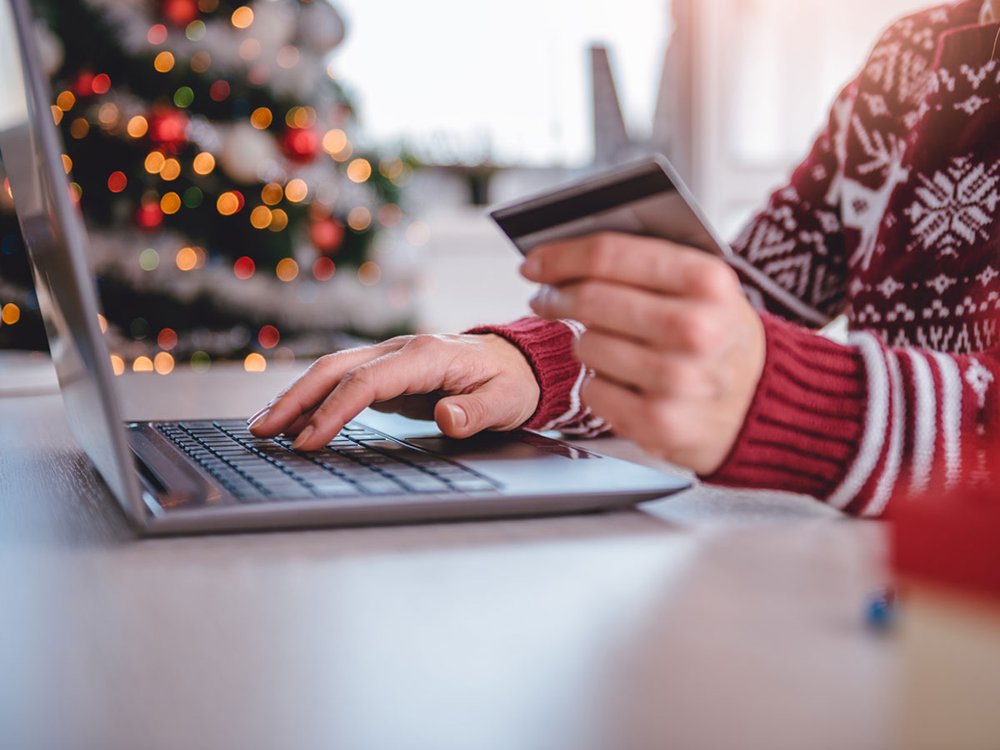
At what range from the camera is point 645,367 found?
43 centimetres

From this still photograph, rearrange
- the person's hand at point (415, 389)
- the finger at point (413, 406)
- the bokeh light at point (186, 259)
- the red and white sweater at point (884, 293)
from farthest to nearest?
the bokeh light at point (186, 259) < the finger at point (413, 406) < the person's hand at point (415, 389) < the red and white sweater at point (884, 293)

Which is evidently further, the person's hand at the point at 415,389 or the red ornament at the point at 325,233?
the red ornament at the point at 325,233

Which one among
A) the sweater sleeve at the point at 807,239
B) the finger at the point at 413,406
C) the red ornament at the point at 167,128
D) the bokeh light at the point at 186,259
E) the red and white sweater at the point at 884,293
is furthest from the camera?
the bokeh light at the point at 186,259

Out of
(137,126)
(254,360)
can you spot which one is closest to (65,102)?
(137,126)

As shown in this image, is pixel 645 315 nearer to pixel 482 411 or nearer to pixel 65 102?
A: pixel 482 411

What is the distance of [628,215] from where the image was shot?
0.40 meters

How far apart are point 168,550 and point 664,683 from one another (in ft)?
0.76

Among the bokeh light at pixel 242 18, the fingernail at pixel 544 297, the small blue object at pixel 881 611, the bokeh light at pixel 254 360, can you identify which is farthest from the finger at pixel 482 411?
the bokeh light at pixel 242 18

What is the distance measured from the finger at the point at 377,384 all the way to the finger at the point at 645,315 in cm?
20

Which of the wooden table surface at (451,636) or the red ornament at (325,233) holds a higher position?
the wooden table surface at (451,636)

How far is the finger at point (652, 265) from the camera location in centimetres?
41

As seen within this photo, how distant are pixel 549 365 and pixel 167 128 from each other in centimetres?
216

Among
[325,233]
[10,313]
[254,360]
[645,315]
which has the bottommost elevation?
[254,360]

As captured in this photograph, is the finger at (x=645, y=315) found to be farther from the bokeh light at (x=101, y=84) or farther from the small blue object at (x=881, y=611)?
the bokeh light at (x=101, y=84)
